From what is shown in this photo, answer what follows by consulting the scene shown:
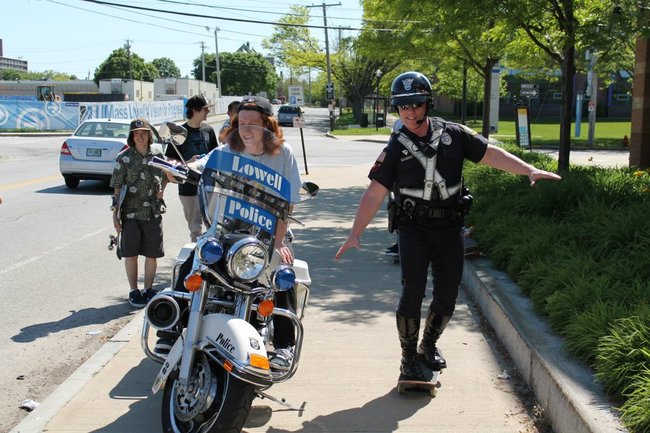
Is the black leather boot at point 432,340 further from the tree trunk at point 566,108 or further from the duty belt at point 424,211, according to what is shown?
the tree trunk at point 566,108

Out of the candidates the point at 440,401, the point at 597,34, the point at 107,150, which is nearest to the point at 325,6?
the point at 107,150

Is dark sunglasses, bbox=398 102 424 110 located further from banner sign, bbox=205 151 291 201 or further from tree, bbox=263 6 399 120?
tree, bbox=263 6 399 120

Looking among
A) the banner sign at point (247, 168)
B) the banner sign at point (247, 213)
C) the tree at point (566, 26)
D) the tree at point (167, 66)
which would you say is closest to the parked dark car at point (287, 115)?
the tree at point (566, 26)

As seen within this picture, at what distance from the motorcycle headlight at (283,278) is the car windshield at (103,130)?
14.2 m

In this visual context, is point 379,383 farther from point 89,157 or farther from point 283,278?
point 89,157

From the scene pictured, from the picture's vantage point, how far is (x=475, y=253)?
8.25 metres

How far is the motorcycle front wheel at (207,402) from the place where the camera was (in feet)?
12.1

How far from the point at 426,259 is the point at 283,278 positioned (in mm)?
1054

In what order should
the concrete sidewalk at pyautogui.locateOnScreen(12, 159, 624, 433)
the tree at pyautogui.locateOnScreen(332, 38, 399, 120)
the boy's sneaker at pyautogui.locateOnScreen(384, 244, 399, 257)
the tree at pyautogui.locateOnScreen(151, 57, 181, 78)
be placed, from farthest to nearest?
the tree at pyautogui.locateOnScreen(151, 57, 181, 78)
the tree at pyautogui.locateOnScreen(332, 38, 399, 120)
the boy's sneaker at pyautogui.locateOnScreen(384, 244, 399, 257)
the concrete sidewalk at pyautogui.locateOnScreen(12, 159, 624, 433)

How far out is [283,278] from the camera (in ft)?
13.7

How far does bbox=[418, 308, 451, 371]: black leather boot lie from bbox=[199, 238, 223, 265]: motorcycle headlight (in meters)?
1.77

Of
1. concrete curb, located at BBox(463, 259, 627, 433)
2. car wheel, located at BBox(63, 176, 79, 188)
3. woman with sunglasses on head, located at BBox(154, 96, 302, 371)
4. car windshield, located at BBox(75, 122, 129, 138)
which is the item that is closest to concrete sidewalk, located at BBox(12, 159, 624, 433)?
concrete curb, located at BBox(463, 259, 627, 433)

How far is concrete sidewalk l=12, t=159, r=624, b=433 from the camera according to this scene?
14.4ft

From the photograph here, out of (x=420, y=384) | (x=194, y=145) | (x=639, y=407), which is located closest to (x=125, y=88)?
(x=194, y=145)
